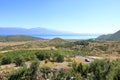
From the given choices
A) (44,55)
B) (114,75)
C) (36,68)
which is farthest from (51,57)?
(114,75)

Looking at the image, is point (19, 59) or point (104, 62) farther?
point (19, 59)

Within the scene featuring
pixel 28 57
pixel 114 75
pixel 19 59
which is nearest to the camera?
pixel 114 75

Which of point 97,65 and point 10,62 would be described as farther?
point 10,62

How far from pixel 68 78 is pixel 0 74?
345 inches

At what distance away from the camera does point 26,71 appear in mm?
31172

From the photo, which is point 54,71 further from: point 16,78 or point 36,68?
point 16,78

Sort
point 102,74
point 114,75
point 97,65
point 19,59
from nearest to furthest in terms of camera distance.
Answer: point 114,75 → point 102,74 → point 97,65 → point 19,59

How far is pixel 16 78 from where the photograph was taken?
30688 mm

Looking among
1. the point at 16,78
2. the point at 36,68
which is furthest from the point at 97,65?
the point at 16,78

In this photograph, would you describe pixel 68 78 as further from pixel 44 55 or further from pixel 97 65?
pixel 44 55

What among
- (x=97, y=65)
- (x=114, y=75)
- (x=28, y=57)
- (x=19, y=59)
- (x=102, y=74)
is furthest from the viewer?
(x=28, y=57)

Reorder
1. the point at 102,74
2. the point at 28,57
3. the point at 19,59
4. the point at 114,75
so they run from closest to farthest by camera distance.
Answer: the point at 114,75 < the point at 102,74 < the point at 19,59 < the point at 28,57

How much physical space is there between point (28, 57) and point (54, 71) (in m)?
8.92

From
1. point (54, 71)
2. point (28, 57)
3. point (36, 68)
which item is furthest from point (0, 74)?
point (28, 57)
